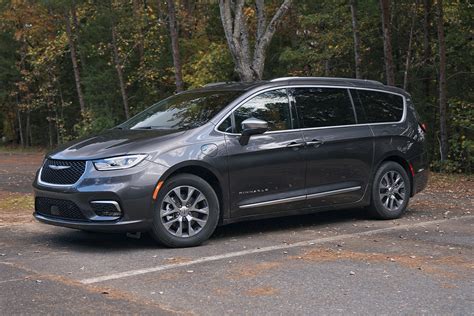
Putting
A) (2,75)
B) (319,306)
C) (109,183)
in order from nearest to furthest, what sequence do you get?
Answer: (319,306), (109,183), (2,75)

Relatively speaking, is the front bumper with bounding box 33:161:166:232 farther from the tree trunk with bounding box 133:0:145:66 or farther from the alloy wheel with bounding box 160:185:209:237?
the tree trunk with bounding box 133:0:145:66

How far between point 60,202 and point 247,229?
2.47 meters

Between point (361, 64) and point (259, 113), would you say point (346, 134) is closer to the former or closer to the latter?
point (259, 113)

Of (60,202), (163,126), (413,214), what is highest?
(163,126)

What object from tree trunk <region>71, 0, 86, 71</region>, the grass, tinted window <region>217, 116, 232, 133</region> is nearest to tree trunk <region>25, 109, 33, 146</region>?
tree trunk <region>71, 0, 86, 71</region>

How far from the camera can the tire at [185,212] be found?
6.82 meters

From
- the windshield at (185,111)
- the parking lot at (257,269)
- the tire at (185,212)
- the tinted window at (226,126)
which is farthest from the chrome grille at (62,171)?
the tinted window at (226,126)

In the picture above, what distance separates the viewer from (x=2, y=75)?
36.2 meters

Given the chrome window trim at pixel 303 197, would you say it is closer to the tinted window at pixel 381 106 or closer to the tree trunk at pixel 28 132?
the tinted window at pixel 381 106

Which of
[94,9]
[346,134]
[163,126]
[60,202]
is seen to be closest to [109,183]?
[60,202]

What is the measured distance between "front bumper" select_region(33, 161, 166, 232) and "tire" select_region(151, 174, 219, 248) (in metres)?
0.15

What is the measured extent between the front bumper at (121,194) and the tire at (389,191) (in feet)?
11.0

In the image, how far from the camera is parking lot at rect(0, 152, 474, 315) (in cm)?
491

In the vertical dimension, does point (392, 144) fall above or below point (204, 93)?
below
